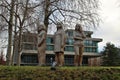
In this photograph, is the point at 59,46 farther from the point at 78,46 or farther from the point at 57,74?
the point at 57,74

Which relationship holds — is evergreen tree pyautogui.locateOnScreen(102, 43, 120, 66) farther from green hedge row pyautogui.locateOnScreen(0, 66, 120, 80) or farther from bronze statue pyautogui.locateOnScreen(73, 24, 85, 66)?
green hedge row pyautogui.locateOnScreen(0, 66, 120, 80)

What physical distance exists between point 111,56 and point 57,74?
50.5m

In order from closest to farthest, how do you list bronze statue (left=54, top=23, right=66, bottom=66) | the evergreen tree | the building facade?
bronze statue (left=54, top=23, right=66, bottom=66) < the evergreen tree < the building facade

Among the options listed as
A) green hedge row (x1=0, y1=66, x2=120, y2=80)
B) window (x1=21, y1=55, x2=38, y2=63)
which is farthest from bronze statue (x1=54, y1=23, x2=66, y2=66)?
window (x1=21, y1=55, x2=38, y2=63)

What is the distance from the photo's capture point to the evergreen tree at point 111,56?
62197mm

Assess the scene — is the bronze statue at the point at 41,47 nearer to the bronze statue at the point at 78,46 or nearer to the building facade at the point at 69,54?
the bronze statue at the point at 78,46

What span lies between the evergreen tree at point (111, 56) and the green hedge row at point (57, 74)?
47583 millimetres

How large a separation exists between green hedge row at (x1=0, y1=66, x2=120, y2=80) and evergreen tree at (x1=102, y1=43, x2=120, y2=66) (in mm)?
47583

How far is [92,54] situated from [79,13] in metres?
58.1

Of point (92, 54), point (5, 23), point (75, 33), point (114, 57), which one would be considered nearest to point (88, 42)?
point (92, 54)

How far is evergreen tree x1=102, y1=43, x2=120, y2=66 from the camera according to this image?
6220cm

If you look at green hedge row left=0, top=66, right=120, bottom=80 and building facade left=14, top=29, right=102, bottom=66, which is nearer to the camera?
green hedge row left=0, top=66, right=120, bottom=80

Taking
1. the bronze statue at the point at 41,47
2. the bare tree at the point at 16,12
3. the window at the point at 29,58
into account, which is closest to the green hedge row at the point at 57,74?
the bronze statue at the point at 41,47

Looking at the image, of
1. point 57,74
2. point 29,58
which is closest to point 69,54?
point 29,58
